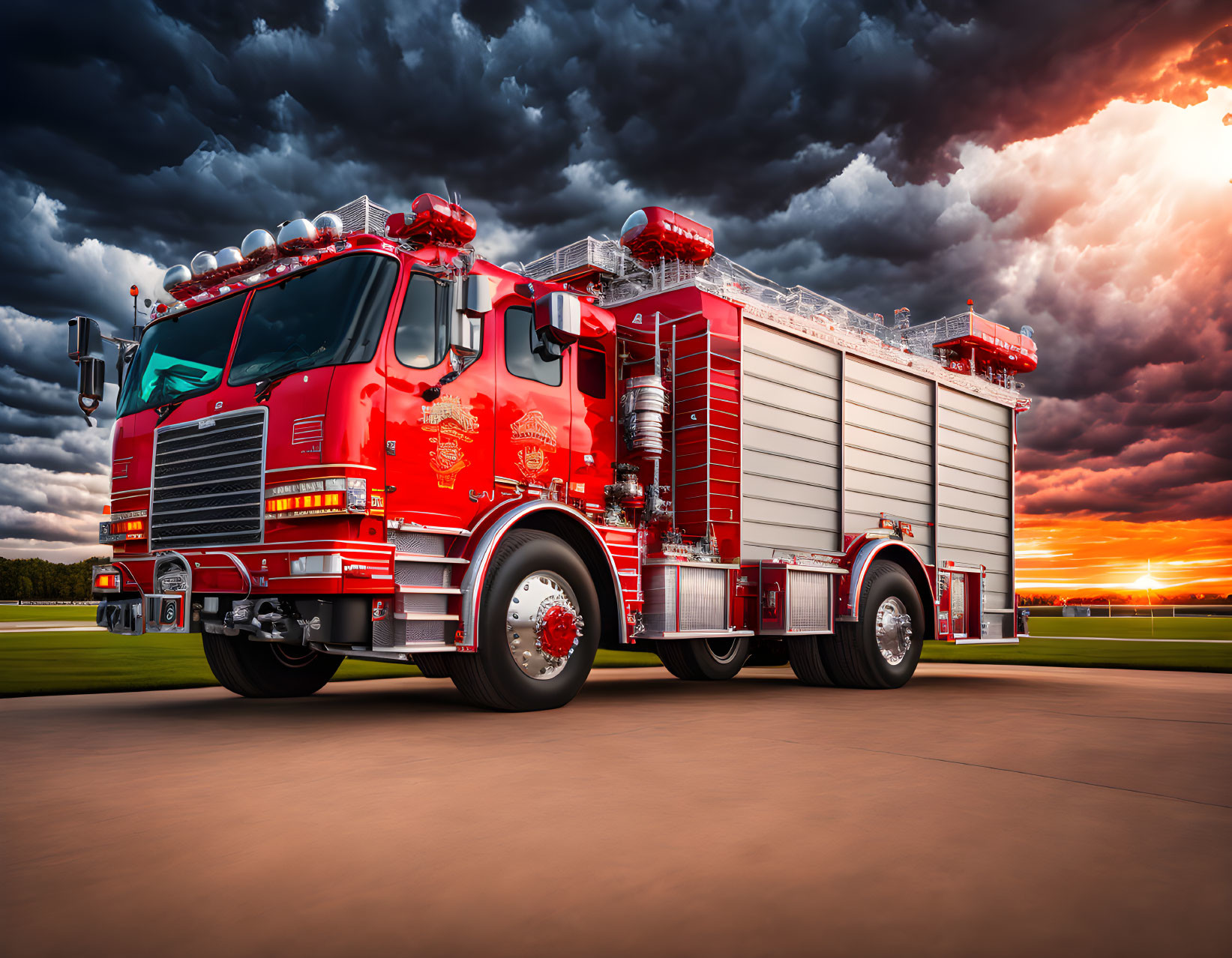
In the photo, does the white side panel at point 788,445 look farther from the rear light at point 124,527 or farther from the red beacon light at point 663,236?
the rear light at point 124,527

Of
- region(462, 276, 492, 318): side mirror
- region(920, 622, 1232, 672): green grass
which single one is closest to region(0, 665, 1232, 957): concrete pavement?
region(462, 276, 492, 318): side mirror

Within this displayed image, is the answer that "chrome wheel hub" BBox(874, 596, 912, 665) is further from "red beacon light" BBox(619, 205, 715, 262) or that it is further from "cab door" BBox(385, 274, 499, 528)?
Answer: "cab door" BBox(385, 274, 499, 528)

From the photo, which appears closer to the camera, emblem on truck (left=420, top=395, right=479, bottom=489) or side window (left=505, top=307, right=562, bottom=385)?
emblem on truck (left=420, top=395, right=479, bottom=489)

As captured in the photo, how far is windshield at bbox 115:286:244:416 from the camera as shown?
309 inches

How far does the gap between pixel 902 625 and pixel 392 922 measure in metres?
9.28

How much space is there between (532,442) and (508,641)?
68.7 inches

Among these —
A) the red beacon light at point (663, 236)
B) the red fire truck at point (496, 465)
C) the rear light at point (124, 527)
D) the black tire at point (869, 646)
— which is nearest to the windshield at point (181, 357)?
the red fire truck at point (496, 465)

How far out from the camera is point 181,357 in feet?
27.0

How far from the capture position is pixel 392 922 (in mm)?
2824

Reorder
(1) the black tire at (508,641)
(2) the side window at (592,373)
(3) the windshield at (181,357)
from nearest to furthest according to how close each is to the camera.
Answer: (1) the black tire at (508,641)
(3) the windshield at (181,357)
(2) the side window at (592,373)

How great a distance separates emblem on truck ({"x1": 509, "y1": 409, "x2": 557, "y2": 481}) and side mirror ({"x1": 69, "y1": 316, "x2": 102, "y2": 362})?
386 cm

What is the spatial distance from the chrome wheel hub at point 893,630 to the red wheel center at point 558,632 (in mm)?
4616

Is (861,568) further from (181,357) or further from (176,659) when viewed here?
(176,659)

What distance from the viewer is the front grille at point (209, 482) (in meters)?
7.02
